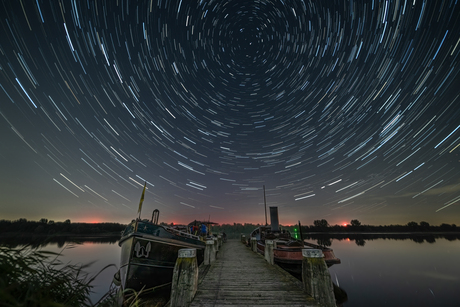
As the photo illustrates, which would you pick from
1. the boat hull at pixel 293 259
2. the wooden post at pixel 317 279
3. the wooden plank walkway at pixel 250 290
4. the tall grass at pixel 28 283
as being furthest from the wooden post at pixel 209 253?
the tall grass at pixel 28 283

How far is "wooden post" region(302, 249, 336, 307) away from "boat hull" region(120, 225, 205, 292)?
802 centimetres

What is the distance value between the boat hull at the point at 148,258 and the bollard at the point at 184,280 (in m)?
4.96

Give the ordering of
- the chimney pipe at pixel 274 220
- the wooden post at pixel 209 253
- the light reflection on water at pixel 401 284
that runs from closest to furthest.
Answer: the wooden post at pixel 209 253, the light reflection on water at pixel 401 284, the chimney pipe at pixel 274 220

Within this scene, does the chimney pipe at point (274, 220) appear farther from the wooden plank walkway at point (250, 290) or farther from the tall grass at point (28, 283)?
the tall grass at point (28, 283)

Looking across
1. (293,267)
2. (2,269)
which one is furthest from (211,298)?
(293,267)

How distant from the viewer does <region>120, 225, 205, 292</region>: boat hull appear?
391 inches

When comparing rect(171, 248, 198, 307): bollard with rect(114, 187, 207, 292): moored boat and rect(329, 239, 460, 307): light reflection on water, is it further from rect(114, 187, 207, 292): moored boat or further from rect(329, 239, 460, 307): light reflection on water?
rect(329, 239, 460, 307): light reflection on water

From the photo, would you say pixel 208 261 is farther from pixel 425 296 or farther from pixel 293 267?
pixel 425 296

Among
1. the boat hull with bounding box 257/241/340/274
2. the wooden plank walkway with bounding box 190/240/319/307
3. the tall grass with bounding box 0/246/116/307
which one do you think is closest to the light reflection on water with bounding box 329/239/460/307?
the boat hull with bounding box 257/241/340/274

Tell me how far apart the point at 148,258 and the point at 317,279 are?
29.2 ft

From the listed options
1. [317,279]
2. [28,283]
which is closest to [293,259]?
[317,279]

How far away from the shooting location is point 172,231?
12258mm

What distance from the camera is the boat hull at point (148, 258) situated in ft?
32.5

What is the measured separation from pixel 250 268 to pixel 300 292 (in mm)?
4205
